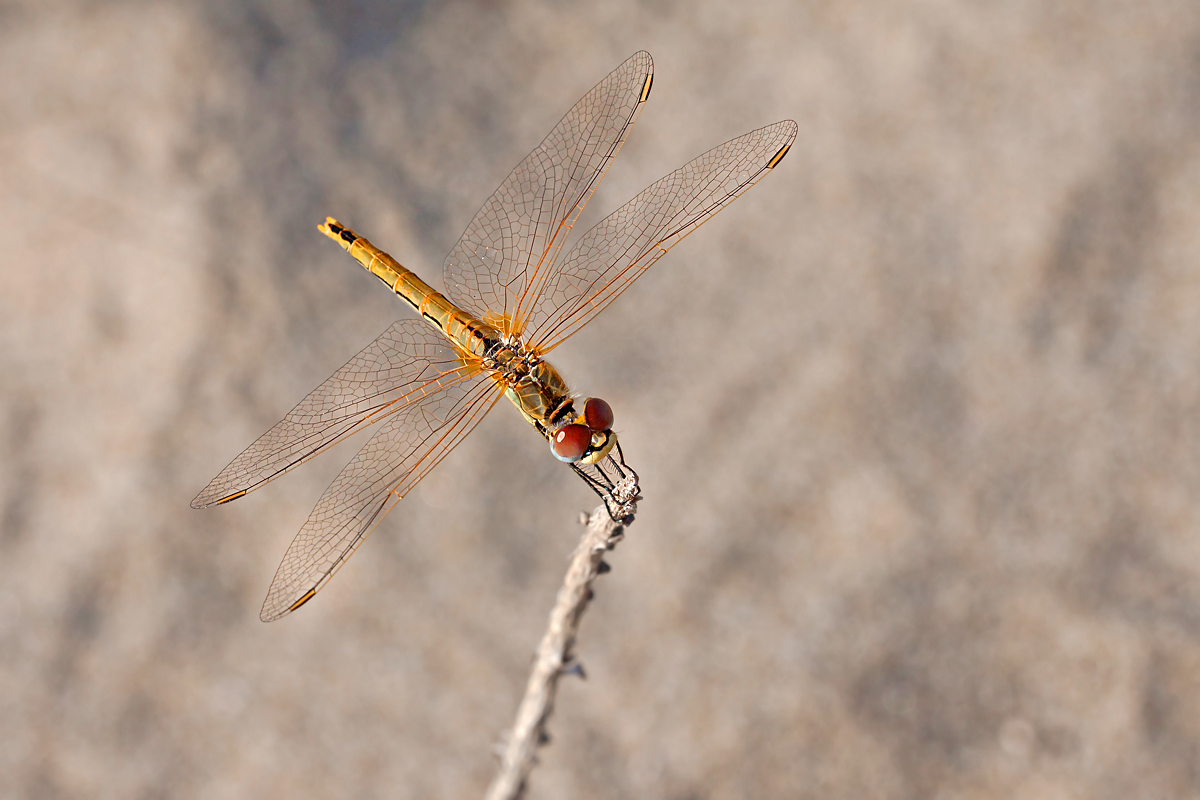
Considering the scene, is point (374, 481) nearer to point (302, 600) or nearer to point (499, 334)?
point (302, 600)

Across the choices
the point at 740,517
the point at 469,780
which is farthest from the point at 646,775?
the point at 740,517

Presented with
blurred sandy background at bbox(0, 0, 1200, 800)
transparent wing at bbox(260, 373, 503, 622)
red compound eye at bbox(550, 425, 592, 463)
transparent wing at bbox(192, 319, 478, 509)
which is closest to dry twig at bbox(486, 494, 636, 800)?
red compound eye at bbox(550, 425, 592, 463)

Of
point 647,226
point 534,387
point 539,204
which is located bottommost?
point 534,387

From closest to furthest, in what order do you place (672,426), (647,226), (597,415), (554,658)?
(554,658), (597,415), (647,226), (672,426)

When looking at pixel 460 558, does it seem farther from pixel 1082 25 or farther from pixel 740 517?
pixel 1082 25

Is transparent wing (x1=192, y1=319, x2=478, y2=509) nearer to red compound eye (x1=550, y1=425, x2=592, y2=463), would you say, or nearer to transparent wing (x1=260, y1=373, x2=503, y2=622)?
transparent wing (x1=260, y1=373, x2=503, y2=622)

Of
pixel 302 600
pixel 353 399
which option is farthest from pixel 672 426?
pixel 302 600
